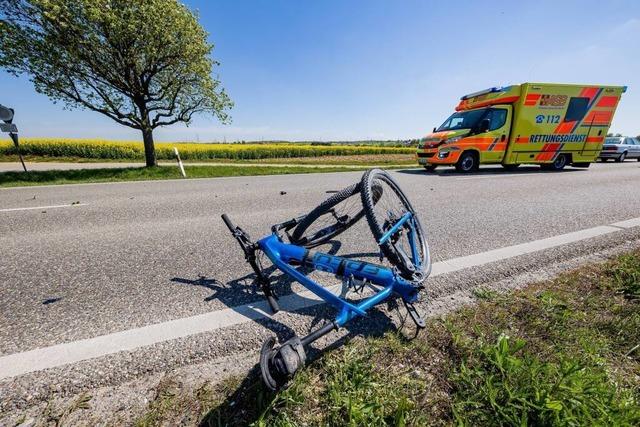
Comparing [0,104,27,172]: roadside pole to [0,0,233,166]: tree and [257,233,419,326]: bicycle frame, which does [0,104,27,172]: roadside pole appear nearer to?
[0,0,233,166]: tree

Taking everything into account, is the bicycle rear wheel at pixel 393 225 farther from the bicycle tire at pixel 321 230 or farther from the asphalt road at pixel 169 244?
the asphalt road at pixel 169 244

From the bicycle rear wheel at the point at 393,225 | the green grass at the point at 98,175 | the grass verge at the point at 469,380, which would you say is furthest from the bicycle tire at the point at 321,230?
the green grass at the point at 98,175

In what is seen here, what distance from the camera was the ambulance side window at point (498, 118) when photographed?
10.4m

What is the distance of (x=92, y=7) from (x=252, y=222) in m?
11.5

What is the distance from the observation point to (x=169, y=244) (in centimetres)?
334

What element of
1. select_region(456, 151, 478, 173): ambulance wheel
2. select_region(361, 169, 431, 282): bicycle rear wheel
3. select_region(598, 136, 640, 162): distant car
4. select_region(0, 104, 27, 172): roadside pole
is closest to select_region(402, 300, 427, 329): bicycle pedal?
select_region(361, 169, 431, 282): bicycle rear wheel

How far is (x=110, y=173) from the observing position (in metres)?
10.8

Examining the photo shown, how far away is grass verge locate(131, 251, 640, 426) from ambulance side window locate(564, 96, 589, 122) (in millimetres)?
13569

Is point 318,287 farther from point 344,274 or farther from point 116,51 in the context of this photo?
point 116,51

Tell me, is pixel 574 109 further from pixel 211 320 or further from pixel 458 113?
pixel 211 320

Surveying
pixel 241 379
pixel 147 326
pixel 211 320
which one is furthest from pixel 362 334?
pixel 147 326

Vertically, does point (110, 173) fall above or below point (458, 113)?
below

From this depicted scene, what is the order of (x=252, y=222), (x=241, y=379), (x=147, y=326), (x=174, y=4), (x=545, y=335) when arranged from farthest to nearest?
(x=174, y=4) → (x=252, y=222) → (x=147, y=326) → (x=545, y=335) → (x=241, y=379)

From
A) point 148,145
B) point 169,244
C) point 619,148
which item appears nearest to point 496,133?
point 169,244
